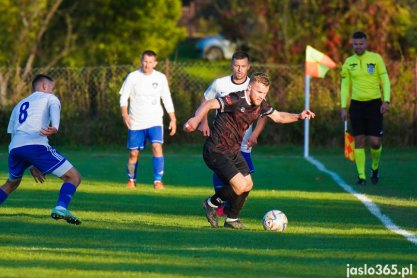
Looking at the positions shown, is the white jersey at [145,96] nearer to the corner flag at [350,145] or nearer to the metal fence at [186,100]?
the corner flag at [350,145]

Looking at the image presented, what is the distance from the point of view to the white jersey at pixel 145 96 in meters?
16.4

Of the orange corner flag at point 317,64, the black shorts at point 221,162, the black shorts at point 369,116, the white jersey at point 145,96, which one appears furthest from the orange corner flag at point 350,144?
the black shorts at point 221,162

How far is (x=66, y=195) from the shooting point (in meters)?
11.1

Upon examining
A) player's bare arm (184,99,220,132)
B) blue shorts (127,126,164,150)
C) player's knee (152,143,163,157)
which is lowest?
player's knee (152,143,163,157)

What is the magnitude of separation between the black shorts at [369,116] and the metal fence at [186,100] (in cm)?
820

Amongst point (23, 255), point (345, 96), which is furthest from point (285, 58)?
point (23, 255)

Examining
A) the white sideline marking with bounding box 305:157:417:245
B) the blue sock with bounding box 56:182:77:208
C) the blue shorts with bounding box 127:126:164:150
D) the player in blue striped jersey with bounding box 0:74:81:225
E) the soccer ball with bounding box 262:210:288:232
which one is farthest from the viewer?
the blue shorts with bounding box 127:126:164:150

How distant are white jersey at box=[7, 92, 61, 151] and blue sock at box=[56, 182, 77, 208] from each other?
52 centimetres

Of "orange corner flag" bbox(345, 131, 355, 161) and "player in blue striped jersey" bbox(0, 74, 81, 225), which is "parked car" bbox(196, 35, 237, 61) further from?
"player in blue striped jersey" bbox(0, 74, 81, 225)

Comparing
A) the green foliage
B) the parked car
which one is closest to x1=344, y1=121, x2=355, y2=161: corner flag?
the green foliage

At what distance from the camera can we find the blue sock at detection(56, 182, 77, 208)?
35.9 feet

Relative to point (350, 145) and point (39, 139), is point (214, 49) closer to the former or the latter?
point (350, 145)

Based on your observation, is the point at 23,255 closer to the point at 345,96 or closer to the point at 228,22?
the point at 345,96

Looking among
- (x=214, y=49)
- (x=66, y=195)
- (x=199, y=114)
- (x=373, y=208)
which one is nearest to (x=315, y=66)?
(x=373, y=208)
